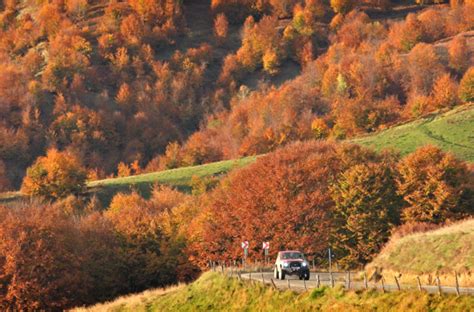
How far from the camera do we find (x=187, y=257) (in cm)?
11356

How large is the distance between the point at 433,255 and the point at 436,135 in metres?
96.0

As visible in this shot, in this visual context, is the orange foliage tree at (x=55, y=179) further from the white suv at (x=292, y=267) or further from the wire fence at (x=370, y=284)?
the white suv at (x=292, y=267)

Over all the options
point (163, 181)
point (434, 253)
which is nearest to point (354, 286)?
point (434, 253)

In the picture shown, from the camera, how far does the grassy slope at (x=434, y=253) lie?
6253cm

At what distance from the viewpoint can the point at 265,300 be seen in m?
55.8

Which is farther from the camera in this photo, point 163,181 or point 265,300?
point 163,181

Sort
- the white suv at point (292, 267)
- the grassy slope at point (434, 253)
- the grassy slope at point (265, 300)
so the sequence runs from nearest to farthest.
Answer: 1. the grassy slope at point (265, 300)
2. the grassy slope at point (434, 253)
3. the white suv at point (292, 267)

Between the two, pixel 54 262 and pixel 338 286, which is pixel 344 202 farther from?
pixel 338 286

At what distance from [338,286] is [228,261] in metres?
58.8

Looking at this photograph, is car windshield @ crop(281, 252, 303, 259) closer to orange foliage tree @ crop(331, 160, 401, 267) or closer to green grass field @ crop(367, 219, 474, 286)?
green grass field @ crop(367, 219, 474, 286)

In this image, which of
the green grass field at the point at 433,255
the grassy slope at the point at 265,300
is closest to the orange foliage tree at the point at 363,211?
the green grass field at the point at 433,255

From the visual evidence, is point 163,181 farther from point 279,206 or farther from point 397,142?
point 279,206

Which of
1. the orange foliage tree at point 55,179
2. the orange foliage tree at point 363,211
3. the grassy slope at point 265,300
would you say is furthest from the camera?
the orange foliage tree at point 55,179

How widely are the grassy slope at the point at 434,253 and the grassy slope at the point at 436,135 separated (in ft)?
227
